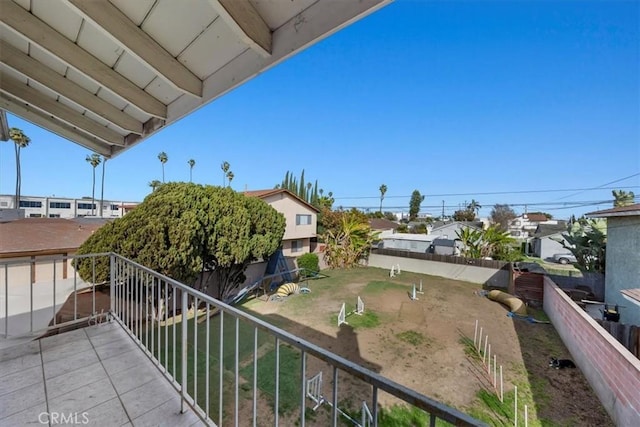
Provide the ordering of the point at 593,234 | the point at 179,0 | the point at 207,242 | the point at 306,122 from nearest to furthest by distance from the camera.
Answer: the point at 179,0 < the point at 207,242 < the point at 593,234 < the point at 306,122

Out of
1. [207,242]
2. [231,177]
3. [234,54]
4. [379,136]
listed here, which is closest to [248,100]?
[207,242]

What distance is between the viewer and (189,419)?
67.1 inches

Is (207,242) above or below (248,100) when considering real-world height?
below

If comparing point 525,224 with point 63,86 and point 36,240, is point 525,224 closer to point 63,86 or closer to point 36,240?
point 63,86

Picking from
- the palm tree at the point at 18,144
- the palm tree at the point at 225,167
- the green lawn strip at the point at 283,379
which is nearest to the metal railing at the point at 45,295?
the green lawn strip at the point at 283,379

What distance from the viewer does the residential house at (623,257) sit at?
6.06 m

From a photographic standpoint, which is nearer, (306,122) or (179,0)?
(179,0)

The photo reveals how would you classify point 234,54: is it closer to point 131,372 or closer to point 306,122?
point 131,372

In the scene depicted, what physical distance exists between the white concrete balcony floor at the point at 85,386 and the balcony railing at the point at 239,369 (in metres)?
0.11

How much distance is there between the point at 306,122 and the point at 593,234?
14068mm

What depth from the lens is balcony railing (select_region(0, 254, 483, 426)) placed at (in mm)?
969

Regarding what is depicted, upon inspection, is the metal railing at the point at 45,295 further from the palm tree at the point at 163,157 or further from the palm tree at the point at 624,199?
the palm tree at the point at 163,157

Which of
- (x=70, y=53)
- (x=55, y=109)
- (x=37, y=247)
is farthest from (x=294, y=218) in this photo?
(x=70, y=53)

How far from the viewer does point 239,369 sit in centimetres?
522
